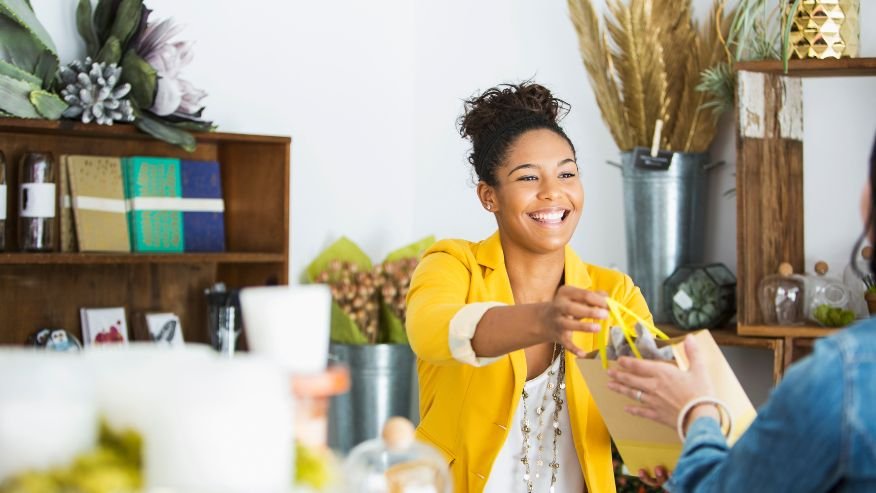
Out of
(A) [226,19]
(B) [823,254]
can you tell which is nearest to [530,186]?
(B) [823,254]

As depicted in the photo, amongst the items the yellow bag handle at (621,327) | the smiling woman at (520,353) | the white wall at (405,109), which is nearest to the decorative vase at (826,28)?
the white wall at (405,109)

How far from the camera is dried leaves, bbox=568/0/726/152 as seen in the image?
3471 millimetres

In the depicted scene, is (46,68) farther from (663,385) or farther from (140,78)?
(663,385)

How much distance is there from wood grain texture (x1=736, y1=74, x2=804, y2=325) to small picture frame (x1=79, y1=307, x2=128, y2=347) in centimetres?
195

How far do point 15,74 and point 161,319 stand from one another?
94cm

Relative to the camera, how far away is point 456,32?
4.51 metres

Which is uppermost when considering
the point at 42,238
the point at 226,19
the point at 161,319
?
the point at 226,19

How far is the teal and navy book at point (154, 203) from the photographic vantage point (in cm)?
361

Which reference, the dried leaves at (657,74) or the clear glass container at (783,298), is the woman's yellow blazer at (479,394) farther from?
the dried leaves at (657,74)

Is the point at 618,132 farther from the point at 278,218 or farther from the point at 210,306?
the point at 210,306

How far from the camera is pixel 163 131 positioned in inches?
136

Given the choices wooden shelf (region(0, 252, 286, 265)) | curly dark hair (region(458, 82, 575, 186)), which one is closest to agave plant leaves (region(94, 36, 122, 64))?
wooden shelf (region(0, 252, 286, 265))

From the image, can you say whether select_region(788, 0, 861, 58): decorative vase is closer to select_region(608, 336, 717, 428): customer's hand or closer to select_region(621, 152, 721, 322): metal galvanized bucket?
select_region(621, 152, 721, 322): metal galvanized bucket

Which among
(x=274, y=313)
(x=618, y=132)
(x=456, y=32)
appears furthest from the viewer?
(x=456, y=32)
